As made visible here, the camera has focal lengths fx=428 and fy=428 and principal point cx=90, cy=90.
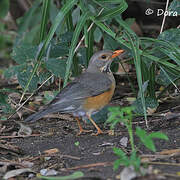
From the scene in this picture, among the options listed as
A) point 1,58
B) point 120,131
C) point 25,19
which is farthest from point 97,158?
point 1,58

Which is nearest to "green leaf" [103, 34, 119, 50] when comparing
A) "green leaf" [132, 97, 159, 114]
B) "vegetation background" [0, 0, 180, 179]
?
"vegetation background" [0, 0, 180, 179]

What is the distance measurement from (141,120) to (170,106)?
55 centimetres

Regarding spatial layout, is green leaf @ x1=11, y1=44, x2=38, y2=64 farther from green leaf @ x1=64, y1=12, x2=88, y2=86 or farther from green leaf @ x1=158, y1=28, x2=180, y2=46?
green leaf @ x1=158, y1=28, x2=180, y2=46

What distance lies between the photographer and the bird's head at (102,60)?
5.35 m

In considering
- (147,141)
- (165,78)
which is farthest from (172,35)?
(147,141)

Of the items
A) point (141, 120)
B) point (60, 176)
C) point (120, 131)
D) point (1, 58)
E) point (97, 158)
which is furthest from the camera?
point (1, 58)

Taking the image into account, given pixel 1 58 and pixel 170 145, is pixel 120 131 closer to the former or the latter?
pixel 170 145

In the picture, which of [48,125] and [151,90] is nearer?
[151,90]

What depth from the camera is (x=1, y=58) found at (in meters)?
10.2

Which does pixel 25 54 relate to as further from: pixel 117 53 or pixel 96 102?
pixel 117 53

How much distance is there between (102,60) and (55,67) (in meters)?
0.75

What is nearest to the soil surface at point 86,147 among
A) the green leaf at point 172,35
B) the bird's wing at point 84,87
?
the bird's wing at point 84,87

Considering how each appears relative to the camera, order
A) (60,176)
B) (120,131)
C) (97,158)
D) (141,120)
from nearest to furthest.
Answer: (60,176), (97,158), (120,131), (141,120)

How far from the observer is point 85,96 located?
190 inches
